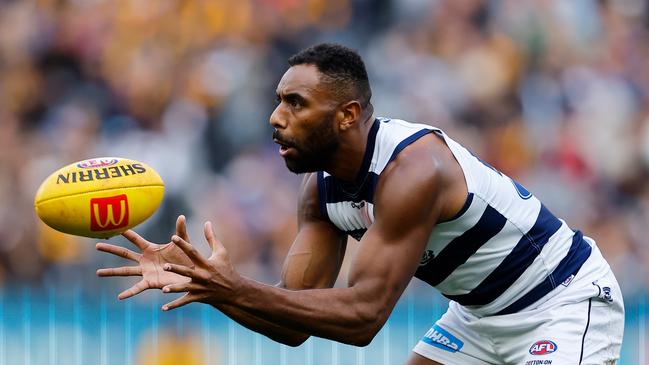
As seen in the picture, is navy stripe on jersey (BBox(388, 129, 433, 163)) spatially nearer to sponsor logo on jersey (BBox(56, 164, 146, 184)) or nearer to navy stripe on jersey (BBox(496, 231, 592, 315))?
navy stripe on jersey (BBox(496, 231, 592, 315))

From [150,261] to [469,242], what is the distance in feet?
5.28

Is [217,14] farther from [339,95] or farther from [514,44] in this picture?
[339,95]

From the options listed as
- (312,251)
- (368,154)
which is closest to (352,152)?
(368,154)

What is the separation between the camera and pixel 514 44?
11.0 meters

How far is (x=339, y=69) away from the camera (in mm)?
5590

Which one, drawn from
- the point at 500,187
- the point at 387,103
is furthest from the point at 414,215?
the point at 387,103

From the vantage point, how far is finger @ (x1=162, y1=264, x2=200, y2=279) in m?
4.57

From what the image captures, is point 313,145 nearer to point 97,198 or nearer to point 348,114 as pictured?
point 348,114

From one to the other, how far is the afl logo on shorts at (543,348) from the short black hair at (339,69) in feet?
4.92

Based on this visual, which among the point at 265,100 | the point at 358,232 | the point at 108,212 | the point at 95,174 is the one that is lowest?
the point at 358,232

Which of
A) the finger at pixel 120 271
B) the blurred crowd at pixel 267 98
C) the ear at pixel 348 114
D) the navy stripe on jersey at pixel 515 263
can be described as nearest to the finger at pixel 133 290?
the finger at pixel 120 271

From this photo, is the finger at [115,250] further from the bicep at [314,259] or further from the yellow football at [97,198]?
the bicep at [314,259]

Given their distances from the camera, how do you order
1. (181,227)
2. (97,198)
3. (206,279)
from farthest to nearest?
(97,198) → (181,227) → (206,279)

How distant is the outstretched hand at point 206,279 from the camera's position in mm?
4664
